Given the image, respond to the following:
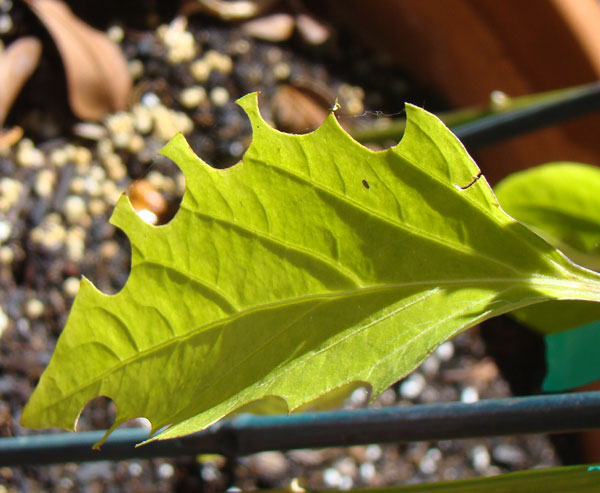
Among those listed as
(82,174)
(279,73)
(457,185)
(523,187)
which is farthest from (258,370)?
(279,73)

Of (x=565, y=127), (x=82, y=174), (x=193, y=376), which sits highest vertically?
(x=565, y=127)

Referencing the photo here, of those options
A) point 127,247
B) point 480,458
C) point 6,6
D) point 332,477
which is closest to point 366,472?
point 332,477

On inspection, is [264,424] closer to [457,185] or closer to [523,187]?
[457,185]

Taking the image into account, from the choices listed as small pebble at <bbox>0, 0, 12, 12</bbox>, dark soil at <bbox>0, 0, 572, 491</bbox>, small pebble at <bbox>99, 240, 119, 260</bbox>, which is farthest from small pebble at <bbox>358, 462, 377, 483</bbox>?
small pebble at <bbox>0, 0, 12, 12</bbox>

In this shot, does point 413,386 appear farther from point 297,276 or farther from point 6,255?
point 297,276

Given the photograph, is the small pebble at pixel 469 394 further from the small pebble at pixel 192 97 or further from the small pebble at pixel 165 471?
the small pebble at pixel 192 97

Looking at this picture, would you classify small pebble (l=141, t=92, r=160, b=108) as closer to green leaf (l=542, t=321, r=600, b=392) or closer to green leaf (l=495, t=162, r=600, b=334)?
green leaf (l=495, t=162, r=600, b=334)
